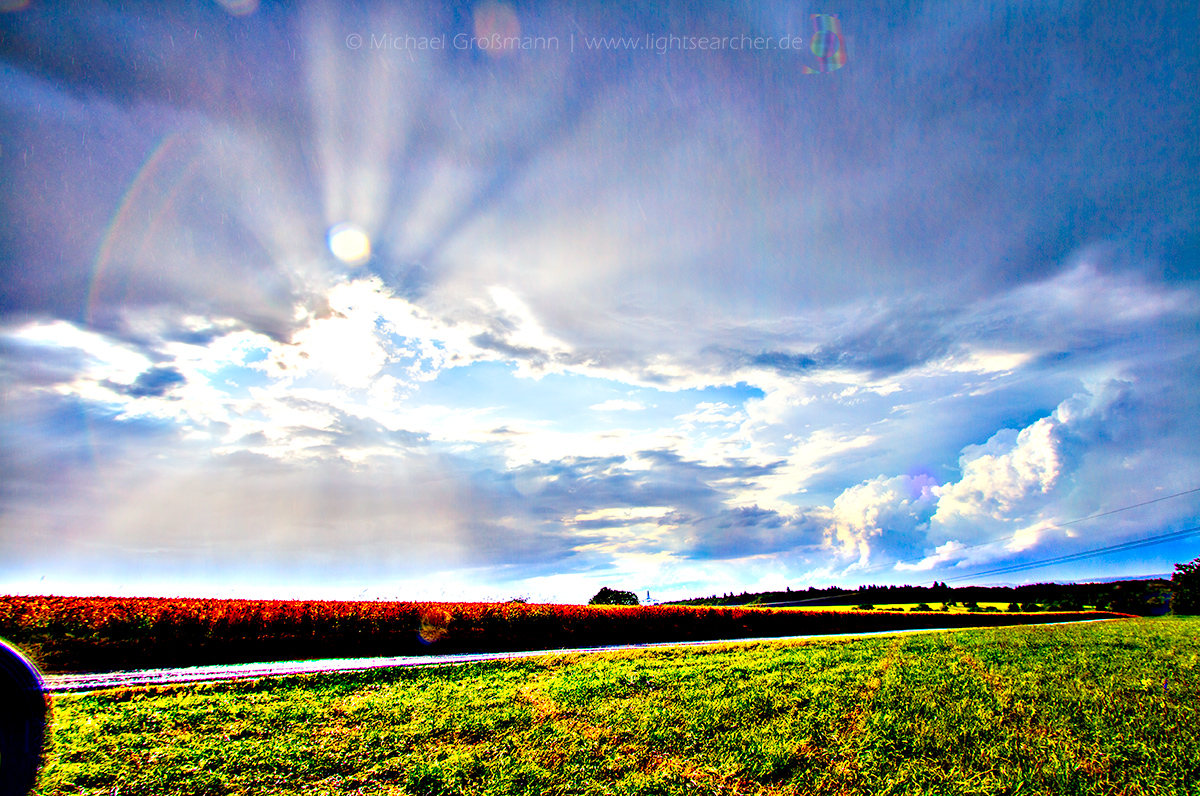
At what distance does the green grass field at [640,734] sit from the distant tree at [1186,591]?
6071 cm

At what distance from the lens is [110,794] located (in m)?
5.51

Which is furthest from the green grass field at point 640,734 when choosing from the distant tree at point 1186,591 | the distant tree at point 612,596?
the distant tree at point 1186,591

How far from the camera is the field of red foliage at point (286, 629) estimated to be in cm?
1344

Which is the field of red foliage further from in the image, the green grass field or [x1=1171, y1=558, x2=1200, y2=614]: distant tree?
[x1=1171, y1=558, x2=1200, y2=614]: distant tree

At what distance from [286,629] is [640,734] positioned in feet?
43.8

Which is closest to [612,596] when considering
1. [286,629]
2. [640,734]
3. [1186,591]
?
[286,629]

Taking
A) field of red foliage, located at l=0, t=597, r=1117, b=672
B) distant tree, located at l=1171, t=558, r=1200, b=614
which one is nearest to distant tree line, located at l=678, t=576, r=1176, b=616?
distant tree, located at l=1171, t=558, r=1200, b=614

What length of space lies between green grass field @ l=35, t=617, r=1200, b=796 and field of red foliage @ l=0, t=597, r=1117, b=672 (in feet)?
19.7

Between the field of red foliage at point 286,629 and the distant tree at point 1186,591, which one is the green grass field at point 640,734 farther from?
the distant tree at point 1186,591

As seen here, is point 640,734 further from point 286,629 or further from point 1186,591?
point 1186,591

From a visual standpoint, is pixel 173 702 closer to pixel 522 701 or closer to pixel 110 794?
pixel 110 794

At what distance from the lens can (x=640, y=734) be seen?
7.34 m

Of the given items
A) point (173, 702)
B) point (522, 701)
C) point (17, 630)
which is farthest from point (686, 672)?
point (17, 630)

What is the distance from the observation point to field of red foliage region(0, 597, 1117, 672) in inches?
529
